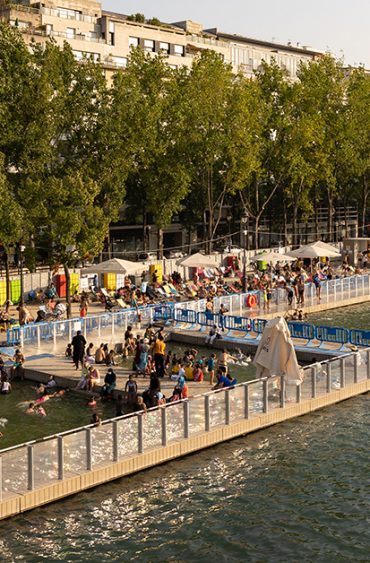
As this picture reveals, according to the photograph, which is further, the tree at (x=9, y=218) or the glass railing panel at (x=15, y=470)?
the tree at (x=9, y=218)

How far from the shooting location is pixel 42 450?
18.2m

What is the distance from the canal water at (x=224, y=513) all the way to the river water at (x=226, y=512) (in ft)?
0.07

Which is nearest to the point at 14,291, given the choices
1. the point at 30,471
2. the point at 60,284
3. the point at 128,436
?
the point at 60,284

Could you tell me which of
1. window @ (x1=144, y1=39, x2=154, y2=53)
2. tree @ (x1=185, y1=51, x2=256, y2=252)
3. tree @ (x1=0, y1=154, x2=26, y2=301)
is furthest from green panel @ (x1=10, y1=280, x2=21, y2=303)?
window @ (x1=144, y1=39, x2=154, y2=53)

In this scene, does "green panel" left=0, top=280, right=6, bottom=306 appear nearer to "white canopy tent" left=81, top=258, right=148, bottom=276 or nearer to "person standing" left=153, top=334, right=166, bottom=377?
"white canopy tent" left=81, top=258, right=148, bottom=276

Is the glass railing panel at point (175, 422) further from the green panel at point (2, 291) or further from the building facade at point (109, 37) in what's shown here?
the building facade at point (109, 37)

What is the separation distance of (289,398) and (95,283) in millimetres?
26595

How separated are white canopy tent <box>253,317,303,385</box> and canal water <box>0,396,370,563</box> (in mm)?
2283

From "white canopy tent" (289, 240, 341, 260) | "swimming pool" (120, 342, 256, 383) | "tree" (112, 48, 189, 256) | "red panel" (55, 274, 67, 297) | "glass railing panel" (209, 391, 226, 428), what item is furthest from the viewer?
"tree" (112, 48, 189, 256)

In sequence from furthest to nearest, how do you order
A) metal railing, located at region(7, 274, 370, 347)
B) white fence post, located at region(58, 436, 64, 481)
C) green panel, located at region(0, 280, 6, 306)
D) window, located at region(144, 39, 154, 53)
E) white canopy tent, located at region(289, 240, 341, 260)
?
1. window, located at region(144, 39, 154, 53)
2. white canopy tent, located at region(289, 240, 341, 260)
3. green panel, located at region(0, 280, 6, 306)
4. metal railing, located at region(7, 274, 370, 347)
5. white fence post, located at region(58, 436, 64, 481)

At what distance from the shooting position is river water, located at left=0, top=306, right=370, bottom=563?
16766 mm

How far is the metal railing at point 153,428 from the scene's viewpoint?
712 inches

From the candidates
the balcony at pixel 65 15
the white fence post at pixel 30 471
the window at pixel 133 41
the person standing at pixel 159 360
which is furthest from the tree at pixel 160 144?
the white fence post at pixel 30 471

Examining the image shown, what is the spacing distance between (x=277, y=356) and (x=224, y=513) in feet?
23.5
